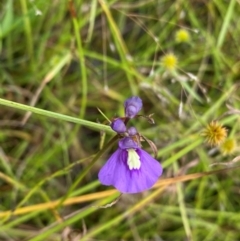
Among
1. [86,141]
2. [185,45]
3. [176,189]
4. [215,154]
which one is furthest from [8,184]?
[185,45]

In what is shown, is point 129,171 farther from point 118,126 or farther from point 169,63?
point 169,63

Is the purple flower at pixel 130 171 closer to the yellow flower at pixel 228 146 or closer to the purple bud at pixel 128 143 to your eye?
the purple bud at pixel 128 143

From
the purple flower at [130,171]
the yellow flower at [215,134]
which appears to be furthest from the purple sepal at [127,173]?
the yellow flower at [215,134]

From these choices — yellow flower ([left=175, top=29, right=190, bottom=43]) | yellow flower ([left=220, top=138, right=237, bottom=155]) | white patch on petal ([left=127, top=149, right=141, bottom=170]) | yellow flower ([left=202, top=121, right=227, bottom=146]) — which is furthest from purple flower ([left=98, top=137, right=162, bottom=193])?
yellow flower ([left=175, top=29, right=190, bottom=43])

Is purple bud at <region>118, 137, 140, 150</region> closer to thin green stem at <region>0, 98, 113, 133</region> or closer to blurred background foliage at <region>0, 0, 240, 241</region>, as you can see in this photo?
thin green stem at <region>0, 98, 113, 133</region>

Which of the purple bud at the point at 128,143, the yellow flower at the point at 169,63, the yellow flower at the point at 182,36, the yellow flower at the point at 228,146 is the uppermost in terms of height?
the yellow flower at the point at 182,36

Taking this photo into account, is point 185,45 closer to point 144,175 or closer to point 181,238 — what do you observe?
point 181,238
